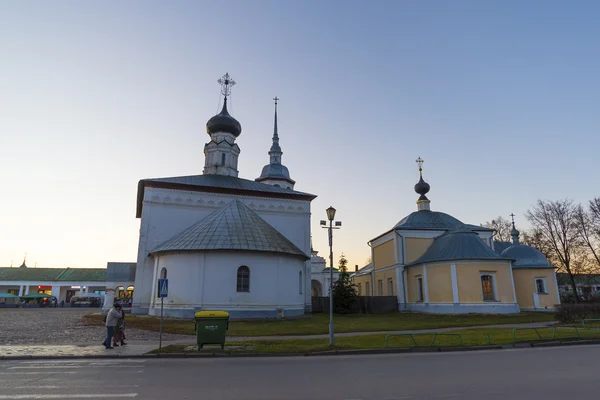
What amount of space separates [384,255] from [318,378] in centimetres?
3460

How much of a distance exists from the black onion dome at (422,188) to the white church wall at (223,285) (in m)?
22.2

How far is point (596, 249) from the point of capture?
4075 cm

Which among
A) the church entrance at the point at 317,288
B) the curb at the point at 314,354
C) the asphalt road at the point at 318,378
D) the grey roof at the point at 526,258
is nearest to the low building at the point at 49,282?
the church entrance at the point at 317,288

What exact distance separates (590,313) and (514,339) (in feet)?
37.3

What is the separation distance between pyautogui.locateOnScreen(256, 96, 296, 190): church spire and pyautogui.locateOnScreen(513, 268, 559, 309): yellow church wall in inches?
1233

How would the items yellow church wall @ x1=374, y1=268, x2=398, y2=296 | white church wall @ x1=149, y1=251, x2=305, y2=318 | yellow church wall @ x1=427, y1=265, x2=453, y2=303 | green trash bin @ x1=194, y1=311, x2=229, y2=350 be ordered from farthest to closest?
yellow church wall @ x1=374, y1=268, x2=398, y2=296, yellow church wall @ x1=427, y1=265, x2=453, y2=303, white church wall @ x1=149, y1=251, x2=305, y2=318, green trash bin @ x1=194, y1=311, x2=229, y2=350

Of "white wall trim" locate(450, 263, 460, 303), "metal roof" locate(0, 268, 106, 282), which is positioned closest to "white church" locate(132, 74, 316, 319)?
"white wall trim" locate(450, 263, 460, 303)

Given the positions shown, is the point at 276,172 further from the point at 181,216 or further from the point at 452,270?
the point at 452,270

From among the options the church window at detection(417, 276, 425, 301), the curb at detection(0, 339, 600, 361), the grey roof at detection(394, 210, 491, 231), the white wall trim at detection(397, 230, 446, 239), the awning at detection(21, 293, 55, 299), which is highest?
the grey roof at detection(394, 210, 491, 231)

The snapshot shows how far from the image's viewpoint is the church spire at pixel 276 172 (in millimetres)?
54906

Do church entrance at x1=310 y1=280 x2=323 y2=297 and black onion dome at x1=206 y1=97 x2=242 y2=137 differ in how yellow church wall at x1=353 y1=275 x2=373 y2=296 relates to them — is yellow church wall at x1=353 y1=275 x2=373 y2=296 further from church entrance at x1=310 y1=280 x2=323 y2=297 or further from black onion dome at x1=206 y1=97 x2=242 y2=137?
black onion dome at x1=206 y1=97 x2=242 y2=137

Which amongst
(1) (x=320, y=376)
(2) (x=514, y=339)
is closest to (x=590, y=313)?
(2) (x=514, y=339)

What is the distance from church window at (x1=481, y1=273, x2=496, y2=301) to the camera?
30.0 meters

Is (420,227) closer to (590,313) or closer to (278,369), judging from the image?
(590,313)
